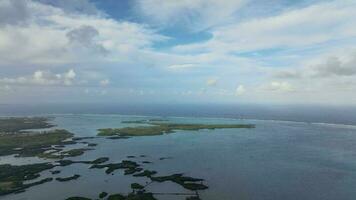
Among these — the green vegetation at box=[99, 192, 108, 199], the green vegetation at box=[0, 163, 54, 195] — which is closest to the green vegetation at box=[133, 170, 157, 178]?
the green vegetation at box=[99, 192, 108, 199]

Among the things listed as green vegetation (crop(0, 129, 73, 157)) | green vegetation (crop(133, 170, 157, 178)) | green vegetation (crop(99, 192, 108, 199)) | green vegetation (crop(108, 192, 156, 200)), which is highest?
green vegetation (crop(0, 129, 73, 157))

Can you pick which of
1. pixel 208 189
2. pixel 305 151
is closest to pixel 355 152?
pixel 305 151

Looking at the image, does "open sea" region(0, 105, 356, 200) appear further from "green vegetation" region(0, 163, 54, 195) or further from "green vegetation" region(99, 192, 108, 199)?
"green vegetation" region(0, 163, 54, 195)

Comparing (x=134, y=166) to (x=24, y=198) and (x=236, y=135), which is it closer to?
(x=24, y=198)

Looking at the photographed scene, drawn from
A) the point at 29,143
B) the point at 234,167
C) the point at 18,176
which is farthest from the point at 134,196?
the point at 29,143

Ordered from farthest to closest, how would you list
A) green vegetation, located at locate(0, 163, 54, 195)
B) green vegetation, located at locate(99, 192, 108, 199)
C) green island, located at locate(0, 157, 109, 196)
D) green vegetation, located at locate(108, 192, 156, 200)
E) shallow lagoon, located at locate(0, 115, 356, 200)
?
green island, located at locate(0, 157, 109, 196), green vegetation, located at locate(0, 163, 54, 195), shallow lagoon, located at locate(0, 115, 356, 200), green vegetation, located at locate(99, 192, 108, 199), green vegetation, located at locate(108, 192, 156, 200)

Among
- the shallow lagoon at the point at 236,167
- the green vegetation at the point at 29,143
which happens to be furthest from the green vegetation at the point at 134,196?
the green vegetation at the point at 29,143
